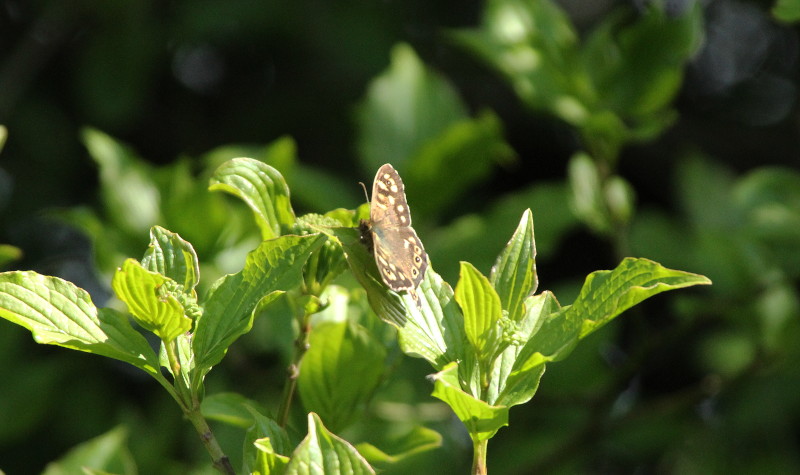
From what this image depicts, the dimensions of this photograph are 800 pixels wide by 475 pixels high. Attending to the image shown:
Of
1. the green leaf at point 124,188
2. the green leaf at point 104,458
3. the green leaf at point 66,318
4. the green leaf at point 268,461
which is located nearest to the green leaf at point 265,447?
the green leaf at point 268,461

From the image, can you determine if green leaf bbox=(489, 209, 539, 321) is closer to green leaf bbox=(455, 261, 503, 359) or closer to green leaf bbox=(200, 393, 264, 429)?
green leaf bbox=(455, 261, 503, 359)

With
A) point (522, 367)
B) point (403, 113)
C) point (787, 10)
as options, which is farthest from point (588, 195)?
point (522, 367)

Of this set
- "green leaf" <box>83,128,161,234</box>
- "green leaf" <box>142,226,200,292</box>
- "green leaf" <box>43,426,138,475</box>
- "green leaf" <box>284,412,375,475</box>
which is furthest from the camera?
"green leaf" <box>83,128,161,234</box>

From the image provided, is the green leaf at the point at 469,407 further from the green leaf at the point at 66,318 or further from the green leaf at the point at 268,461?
the green leaf at the point at 66,318

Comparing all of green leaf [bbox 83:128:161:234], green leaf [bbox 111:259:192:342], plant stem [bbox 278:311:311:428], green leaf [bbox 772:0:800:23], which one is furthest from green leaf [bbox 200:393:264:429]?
green leaf [bbox 772:0:800:23]

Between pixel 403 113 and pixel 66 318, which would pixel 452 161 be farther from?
pixel 66 318

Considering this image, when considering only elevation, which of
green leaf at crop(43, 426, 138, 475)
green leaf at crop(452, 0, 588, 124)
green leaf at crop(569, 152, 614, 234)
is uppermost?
green leaf at crop(452, 0, 588, 124)

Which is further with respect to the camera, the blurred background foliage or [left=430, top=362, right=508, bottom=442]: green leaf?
the blurred background foliage
